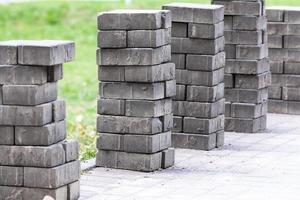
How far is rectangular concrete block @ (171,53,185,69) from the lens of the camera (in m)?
12.5

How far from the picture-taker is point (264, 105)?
555 inches

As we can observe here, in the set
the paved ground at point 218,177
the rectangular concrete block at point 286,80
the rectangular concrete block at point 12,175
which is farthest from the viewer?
the rectangular concrete block at point 286,80

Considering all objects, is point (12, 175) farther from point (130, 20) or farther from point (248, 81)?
point (248, 81)

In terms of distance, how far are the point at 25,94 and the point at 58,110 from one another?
0.36 m

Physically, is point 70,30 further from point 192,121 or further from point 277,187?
point 277,187

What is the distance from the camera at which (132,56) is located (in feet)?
36.4

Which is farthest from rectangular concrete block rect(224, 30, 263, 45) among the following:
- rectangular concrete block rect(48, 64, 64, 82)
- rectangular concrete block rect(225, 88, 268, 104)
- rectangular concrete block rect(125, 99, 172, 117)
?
rectangular concrete block rect(48, 64, 64, 82)

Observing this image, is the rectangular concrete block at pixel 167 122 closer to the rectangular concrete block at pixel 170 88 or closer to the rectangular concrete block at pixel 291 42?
the rectangular concrete block at pixel 170 88

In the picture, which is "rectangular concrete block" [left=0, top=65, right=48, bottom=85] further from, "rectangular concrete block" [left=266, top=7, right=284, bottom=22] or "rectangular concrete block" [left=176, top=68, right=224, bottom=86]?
"rectangular concrete block" [left=266, top=7, right=284, bottom=22]

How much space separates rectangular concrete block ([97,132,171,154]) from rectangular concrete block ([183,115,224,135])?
109cm

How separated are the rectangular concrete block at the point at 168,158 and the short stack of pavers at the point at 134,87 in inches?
0.6

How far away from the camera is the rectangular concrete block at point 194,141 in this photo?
41.2 feet

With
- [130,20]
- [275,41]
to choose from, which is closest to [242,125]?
[275,41]

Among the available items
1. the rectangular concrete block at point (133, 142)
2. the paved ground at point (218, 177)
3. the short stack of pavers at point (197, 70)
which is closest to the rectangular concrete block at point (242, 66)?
the paved ground at point (218, 177)
